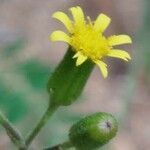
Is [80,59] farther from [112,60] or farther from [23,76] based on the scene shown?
[112,60]

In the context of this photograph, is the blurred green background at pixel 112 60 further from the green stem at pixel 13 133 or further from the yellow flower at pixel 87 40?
the green stem at pixel 13 133

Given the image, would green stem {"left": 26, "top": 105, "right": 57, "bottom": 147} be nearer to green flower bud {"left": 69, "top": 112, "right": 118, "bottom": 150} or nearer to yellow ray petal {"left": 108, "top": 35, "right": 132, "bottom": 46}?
green flower bud {"left": 69, "top": 112, "right": 118, "bottom": 150}

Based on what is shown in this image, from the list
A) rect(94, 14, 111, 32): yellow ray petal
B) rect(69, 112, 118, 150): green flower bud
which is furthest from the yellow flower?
rect(69, 112, 118, 150): green flower bud

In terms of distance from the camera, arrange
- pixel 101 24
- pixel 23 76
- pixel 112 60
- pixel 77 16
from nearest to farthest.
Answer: pixel 77 16 → pixel 101 24 → pixel 23 76 → pixel 112 60

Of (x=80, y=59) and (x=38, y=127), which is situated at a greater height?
(x=80, y=59)

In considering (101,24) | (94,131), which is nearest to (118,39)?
(101,24)

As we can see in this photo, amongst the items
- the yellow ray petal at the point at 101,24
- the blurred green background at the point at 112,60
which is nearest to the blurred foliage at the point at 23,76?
the blurred green background at the point at 112,60

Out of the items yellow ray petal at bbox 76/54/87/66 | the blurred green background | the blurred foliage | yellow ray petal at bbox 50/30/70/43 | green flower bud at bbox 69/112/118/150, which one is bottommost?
the blurred green background
